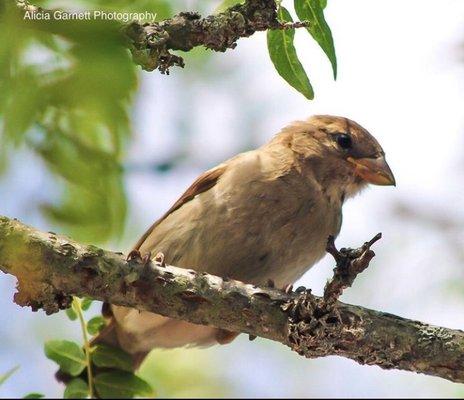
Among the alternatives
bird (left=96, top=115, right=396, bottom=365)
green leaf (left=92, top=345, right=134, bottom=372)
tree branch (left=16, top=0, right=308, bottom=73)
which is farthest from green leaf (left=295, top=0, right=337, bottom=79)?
green leaf (left=92, top=345, right=134, bottom=372)

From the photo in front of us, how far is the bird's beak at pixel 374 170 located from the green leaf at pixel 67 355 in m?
2.11

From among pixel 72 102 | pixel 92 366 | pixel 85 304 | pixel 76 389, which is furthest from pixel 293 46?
pixel 92 366

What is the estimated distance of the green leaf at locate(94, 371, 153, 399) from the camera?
4.57 meters

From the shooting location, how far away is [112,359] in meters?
4.87

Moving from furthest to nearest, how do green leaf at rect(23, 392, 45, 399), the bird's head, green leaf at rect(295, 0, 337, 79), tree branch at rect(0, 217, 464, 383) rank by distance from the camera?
the bird's head → green leaf at rect(23, 392, 45, 399) → tree branch at rect(0, 217, 464, 383) → green leaf at rect(295, 0, 337, 79)

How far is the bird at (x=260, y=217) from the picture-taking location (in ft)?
15.2

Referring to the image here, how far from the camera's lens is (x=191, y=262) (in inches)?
183

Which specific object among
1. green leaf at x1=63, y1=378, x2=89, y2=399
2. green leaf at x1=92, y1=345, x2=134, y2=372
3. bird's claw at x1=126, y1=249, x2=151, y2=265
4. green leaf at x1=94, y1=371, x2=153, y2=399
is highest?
green leaf at x1=92, y1=345, x2=134, y2=372

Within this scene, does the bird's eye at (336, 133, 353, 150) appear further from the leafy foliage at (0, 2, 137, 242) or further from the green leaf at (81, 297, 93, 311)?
the leafy foliage at (0, 2, 137, 242)

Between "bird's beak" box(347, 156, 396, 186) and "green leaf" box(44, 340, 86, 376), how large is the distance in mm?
2106

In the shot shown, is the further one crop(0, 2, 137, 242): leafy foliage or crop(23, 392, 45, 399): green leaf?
crop(23, 392, 45, 399): green leaf

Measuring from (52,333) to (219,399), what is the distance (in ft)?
5.55

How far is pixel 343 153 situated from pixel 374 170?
0.28 m

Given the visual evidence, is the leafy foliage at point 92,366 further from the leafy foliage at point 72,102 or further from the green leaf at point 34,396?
the leafy foliage at point 72,102
